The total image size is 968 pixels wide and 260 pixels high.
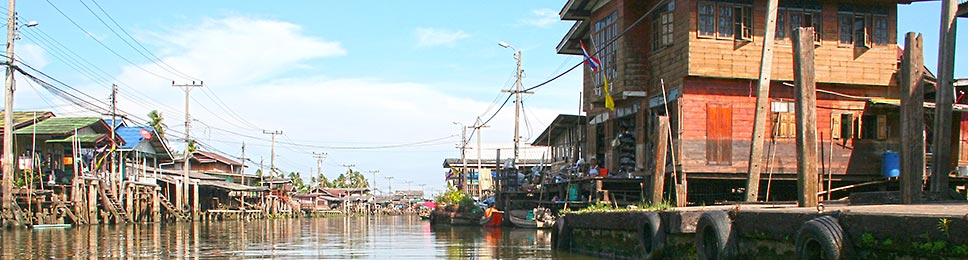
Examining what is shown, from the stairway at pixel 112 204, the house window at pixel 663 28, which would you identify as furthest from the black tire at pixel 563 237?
the stairway at pixel 112 204

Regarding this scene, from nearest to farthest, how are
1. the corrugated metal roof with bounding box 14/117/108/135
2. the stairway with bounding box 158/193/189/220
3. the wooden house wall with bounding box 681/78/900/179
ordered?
1. the wooden house wall with bounding box 681/78/900/179
2. the corrugated metal roof with bounding box 14/117/108/135
3. the stairway with bounding box 158/193/189/220

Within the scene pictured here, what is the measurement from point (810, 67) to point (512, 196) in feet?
80.1

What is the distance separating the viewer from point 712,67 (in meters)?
21.5

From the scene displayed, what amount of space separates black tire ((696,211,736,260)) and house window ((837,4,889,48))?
12661mm

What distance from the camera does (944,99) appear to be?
44.1 ft

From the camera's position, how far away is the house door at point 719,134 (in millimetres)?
21922

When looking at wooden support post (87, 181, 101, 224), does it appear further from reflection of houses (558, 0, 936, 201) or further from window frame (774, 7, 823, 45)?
window frame (774, 7, 823, 45)

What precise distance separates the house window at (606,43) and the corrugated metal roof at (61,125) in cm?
2529

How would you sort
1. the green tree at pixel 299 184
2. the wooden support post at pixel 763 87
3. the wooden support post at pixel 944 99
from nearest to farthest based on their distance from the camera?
the wooden support post at pixel 944 99
the wooden support post at pixel 763 87
the green tree at pixel 299 184

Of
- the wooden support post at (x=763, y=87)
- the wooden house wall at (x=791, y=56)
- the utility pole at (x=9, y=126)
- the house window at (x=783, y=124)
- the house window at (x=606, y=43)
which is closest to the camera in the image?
the wooden support post at (x=763, y=87)

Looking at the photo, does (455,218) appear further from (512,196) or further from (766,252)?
(766,252)

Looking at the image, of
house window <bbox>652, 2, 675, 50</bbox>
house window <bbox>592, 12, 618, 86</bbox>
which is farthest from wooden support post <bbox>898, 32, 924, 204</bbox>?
house window <bbox>592, 12, 618, 86</bbox>

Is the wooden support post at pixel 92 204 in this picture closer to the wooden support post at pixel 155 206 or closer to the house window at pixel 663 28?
the wooden support post at pixel 155 206

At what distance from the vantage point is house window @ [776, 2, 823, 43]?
22125 millimetres
